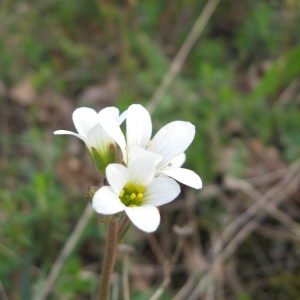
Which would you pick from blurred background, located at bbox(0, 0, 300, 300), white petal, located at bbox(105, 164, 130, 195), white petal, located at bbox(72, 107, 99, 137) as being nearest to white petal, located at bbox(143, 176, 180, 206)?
white petal, located at bbox(105, 164, 130, 195)

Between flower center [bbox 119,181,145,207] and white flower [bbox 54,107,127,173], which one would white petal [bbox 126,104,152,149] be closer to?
white flower [bbox 54,107,127,173]

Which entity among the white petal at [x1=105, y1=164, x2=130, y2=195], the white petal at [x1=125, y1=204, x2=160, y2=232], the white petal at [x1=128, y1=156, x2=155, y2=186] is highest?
the white petal at [x1=128, y1=156, x2=155, y2=186]

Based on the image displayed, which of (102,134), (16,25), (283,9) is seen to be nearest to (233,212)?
(102,134)

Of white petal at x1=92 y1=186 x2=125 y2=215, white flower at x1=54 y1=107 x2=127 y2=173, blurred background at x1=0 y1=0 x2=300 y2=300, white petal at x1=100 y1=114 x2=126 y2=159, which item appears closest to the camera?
white petal at x1=92 y1=186 x2=125 y2=215

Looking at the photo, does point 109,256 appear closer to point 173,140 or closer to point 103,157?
point 103,157

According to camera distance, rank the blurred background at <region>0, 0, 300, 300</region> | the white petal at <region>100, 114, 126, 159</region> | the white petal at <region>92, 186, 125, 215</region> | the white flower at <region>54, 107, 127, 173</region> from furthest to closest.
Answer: the blurred background at <region>0, 0, 300, 300</region> → the white flower at <region>54, 107, 127, 173</region> → the white petal at <region>100, 114, 126, 159</region> → the white petal at <region>92, 186, 125, 215</region>

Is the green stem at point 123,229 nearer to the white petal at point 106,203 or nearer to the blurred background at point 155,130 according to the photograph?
the white petal at point 106,203

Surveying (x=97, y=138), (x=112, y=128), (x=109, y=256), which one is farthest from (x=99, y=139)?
(x=109, y=256)

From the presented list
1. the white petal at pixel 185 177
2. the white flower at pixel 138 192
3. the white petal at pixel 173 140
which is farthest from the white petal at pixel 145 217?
the white petal at pixel 173 140
